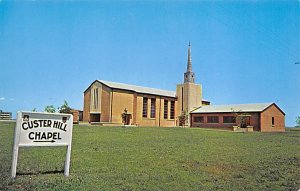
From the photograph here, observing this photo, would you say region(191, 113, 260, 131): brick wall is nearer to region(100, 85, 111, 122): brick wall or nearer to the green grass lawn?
region(100, 85, 111, 122): brick wall

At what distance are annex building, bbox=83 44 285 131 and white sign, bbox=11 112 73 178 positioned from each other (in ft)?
82.0

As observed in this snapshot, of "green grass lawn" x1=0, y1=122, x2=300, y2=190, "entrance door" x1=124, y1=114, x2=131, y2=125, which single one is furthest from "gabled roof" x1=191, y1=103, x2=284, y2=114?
"green grass lawn" x1=0, y1=122, x2=300, y2=190

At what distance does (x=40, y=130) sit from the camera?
459 cm

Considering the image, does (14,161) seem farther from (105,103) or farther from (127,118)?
(127,118)

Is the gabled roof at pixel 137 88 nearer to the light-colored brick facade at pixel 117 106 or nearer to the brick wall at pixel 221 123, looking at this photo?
the light-colored brick facade at pixel 117 106

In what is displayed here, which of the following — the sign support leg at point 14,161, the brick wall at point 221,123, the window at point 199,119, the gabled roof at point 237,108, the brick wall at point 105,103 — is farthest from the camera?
the window at point 199,119

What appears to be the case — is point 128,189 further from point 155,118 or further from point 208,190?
point 155,118

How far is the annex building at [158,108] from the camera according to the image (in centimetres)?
3131

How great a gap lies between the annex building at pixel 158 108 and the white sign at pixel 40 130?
25.0 metres

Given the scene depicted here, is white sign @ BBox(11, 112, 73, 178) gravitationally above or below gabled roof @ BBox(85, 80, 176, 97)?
below

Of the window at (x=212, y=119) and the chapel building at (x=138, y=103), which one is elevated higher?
the chapel building at (x=138, y=103)

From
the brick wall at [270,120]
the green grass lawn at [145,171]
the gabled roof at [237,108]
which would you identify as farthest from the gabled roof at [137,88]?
the green grass lawn at [145,171]

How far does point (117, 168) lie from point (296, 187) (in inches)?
123

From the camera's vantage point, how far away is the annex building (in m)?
31.3
